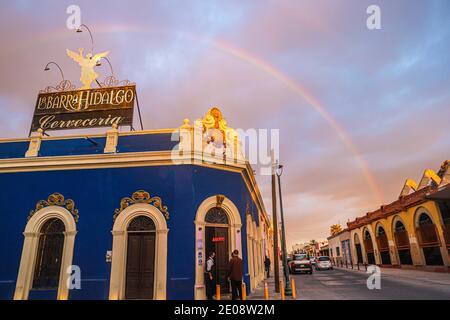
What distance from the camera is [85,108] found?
16453 millimetres

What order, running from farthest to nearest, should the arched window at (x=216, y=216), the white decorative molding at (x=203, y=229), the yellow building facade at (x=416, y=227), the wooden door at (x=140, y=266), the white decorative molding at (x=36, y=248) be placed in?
the yellow building facade at (x=416, y=227) → the arched window at (x=216, y=216) → the white decorative molding at (x=36, y=248) → the wooden door at (x=140, y=266) → the white decorative molding at (x=203, y=229)

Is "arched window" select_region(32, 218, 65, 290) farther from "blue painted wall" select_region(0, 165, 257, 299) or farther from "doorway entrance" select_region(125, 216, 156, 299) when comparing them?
"doorway entrance" select_region(125, 216, 156, 299)

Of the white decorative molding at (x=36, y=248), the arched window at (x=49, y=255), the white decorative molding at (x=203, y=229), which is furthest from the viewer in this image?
the arched window at (x=49, y=255)

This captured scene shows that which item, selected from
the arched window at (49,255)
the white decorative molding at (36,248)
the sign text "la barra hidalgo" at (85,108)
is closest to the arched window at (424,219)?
the sign text "la barra hidalgo" at (85,108)

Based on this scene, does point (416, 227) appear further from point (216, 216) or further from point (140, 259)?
point (140, 259)

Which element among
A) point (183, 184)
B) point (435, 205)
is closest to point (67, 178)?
point (183, 184)

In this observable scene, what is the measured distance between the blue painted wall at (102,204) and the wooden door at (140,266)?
2.72 feet

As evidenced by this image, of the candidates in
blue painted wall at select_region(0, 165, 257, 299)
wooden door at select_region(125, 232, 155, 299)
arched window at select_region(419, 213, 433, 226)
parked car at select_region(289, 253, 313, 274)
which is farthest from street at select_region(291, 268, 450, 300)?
parked car at select_region(289, 253, 313, 274)

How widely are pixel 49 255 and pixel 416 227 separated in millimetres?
27672

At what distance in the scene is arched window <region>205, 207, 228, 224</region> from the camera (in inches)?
532

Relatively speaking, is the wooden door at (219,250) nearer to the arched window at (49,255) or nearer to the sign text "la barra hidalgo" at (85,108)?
the arched window at (49,255)

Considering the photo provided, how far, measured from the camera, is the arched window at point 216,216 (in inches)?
532

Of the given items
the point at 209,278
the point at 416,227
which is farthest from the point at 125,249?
the point at 416,227
